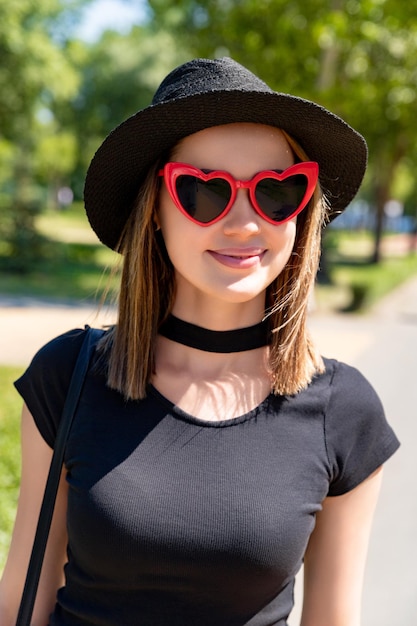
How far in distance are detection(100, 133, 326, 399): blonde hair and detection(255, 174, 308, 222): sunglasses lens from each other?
103 mm

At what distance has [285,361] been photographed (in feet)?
5.34

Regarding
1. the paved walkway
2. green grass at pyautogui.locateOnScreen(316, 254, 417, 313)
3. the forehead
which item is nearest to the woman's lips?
the forehead

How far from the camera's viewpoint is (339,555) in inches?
62.7

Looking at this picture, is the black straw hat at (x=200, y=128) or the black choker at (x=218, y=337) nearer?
the black straw hat at (x=200, y=128)

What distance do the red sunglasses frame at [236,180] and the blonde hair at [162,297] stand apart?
3.5 inches

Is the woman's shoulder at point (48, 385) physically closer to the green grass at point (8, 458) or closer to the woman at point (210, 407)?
the woman at point (210, 407)

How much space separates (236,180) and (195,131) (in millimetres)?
141

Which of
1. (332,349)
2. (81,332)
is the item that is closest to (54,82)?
(332,349)

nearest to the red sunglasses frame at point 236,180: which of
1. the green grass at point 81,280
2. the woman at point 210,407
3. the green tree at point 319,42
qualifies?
the woman at point 210,407

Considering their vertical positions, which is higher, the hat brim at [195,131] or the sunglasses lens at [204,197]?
the hat brim at [195,131]

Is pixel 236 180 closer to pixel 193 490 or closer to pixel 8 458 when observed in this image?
pixel 193 490

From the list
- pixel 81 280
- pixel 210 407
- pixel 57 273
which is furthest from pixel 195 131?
pixel 57 273

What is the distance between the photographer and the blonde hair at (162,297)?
164 centimetres

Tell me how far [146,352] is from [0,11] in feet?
55.4
